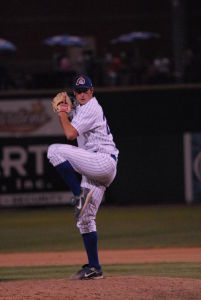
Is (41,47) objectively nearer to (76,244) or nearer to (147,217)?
(147,217)

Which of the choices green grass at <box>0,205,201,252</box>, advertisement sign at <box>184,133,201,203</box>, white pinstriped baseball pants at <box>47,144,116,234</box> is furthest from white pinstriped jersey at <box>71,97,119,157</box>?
advertisement sign at <box>184,133,201,203</box>

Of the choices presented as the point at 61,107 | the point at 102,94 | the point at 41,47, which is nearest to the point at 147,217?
the point at 102,94

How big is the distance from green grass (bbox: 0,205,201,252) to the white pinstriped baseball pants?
507 cm

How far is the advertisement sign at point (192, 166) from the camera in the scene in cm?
1825

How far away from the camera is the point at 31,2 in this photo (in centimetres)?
3080

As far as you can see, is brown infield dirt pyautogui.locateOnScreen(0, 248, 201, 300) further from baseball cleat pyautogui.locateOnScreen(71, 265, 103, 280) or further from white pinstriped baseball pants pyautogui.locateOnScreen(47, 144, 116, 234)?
white pinstriped baseball pants pyautogui.locateOnScreen(47, 144, 116, 234)

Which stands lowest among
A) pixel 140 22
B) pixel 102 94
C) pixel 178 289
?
pixel 178 289

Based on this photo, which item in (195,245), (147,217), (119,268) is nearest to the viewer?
(119,268)

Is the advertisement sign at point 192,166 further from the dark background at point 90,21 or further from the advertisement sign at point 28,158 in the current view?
the dark background at point 90,21

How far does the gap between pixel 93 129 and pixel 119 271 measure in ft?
8.45

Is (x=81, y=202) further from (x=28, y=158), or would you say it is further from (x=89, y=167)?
(x=28, y=158)

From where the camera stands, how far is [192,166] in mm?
18266

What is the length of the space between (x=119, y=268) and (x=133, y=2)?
2218cm

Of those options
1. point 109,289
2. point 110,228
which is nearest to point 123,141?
point 110,228
